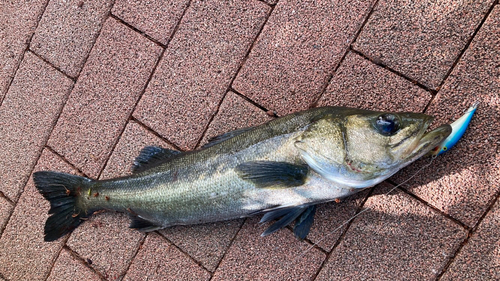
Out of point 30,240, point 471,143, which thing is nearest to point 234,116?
point 471,143

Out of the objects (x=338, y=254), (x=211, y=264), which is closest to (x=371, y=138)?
(x=338, y=254)

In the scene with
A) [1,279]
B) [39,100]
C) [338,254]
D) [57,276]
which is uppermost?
[338,254]

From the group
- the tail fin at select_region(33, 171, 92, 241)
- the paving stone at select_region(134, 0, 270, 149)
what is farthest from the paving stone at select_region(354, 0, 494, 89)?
the tail fin at select_region(33, 171, 92, 241)

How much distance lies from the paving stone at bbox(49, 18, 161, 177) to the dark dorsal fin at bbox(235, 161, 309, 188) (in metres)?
1.84

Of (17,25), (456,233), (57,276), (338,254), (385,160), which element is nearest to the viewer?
(385,160)

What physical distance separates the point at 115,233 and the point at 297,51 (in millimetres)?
2883

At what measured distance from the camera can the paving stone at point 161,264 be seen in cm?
369

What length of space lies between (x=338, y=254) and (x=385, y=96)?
5.40 ft

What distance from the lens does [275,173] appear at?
Answer: 292cm

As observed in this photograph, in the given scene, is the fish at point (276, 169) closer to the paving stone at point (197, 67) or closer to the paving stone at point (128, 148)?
the paving stone at point (128, 148)

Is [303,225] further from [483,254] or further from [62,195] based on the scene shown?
[62,195]

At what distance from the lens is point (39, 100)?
4.23 metres

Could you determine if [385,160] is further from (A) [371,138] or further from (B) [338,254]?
(B) [338,254]

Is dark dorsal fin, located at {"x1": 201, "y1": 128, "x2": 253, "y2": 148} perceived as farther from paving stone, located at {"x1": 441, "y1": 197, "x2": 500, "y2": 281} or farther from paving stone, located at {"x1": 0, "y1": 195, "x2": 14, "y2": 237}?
paving stone, located at {"x1": 0, "y1": 195, "x2": 14, "y2": 237}
